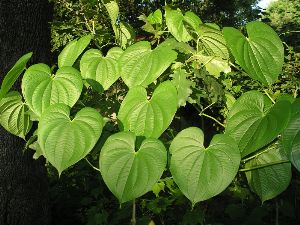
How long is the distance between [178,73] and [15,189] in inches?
71.9

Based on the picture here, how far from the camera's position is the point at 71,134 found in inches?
33.2

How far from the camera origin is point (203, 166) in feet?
2.60

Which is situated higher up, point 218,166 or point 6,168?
point 218,166

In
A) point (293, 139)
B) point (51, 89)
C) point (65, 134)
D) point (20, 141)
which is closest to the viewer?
point (293, 139)

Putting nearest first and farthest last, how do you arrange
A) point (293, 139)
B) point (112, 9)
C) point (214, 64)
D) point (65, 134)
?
point (293, 139), point (65, 134), point (214, 64), point (112, 9)

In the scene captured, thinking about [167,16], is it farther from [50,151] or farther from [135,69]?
[50,151]

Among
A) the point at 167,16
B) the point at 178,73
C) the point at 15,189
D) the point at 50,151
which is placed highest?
the point at 167,16

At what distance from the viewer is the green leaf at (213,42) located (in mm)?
1087

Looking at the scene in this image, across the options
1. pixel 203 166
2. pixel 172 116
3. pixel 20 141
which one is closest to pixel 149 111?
pixel 172 116

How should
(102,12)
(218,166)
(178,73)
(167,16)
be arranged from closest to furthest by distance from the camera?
(218,166)
(178,73)
(167,16)
(102,12)

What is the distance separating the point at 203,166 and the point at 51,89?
0.40 m

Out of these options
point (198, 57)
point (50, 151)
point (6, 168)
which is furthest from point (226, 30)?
point (6, 168)

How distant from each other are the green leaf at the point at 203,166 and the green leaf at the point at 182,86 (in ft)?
0.51

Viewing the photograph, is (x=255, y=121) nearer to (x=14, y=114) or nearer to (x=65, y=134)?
(x=65, y=134)
